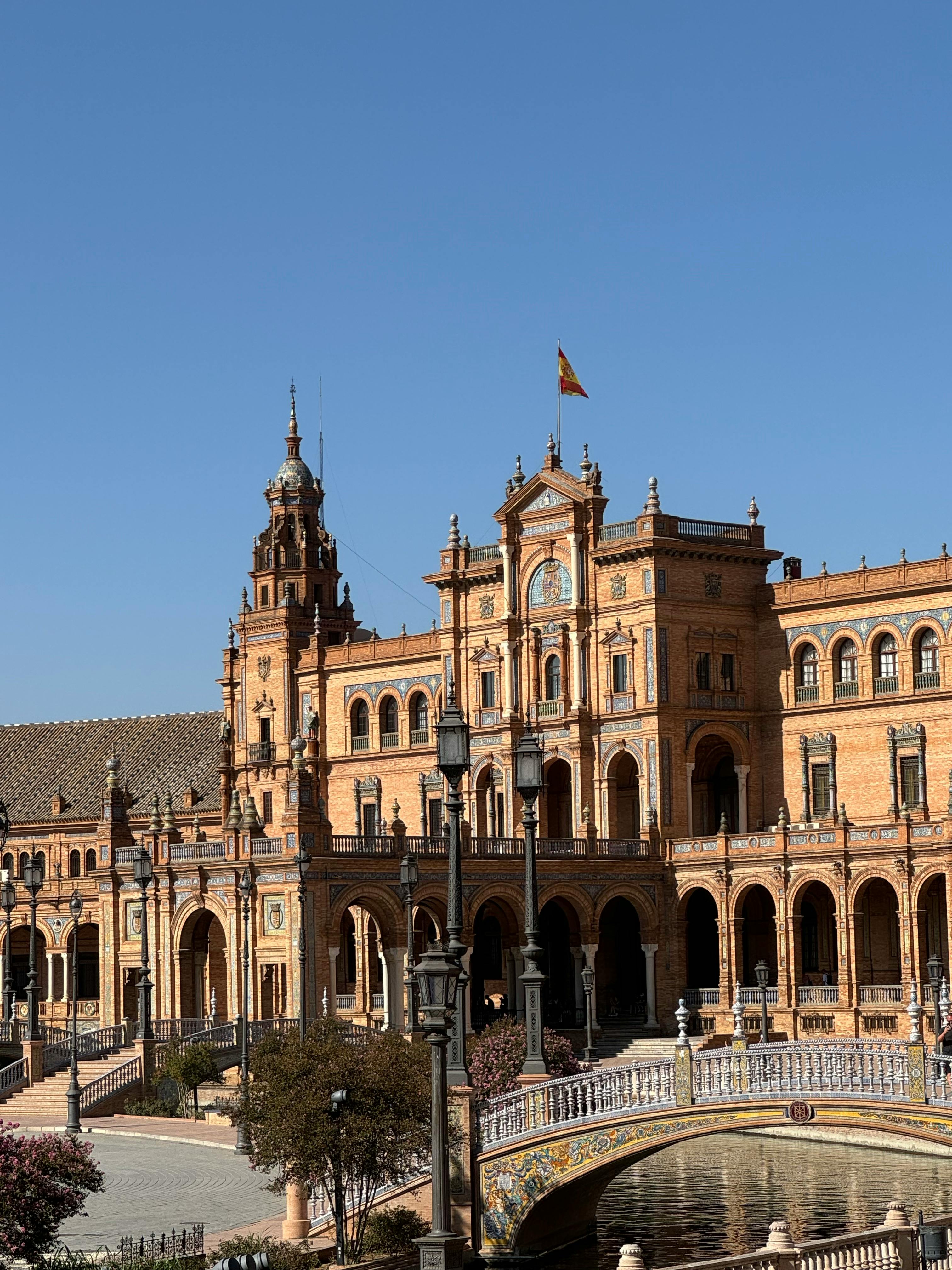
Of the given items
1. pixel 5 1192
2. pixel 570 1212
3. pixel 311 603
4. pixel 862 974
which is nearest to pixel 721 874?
pixel 862 974

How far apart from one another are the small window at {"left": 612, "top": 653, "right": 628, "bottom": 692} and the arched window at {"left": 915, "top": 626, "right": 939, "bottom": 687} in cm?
963

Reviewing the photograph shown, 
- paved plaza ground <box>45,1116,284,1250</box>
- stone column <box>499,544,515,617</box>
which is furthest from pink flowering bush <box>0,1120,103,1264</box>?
stone column <box>499,544,515,617</box>

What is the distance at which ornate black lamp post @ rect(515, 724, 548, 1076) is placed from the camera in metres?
35.1

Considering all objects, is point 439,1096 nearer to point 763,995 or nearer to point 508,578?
point 763,995

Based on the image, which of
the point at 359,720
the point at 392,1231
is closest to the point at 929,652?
the point at 359,720

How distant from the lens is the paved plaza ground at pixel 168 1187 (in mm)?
38875

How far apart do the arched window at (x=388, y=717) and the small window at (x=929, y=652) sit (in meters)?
22.0

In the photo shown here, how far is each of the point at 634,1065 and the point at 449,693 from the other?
1858 inches

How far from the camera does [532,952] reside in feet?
117

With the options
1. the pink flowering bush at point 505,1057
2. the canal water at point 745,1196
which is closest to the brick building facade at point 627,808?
the canal water at point 745,1196

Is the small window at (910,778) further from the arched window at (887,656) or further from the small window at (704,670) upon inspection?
the small window at (704,670)

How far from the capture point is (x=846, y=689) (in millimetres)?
75688

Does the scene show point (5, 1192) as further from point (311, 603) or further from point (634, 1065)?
point (311, 603)

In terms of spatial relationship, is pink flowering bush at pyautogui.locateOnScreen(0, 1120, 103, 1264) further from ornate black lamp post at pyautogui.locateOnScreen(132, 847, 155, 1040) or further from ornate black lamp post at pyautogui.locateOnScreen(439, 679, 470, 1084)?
ornate black lamp post at pyautogui.locateOnScreen(132, 847, 155, 1040)
